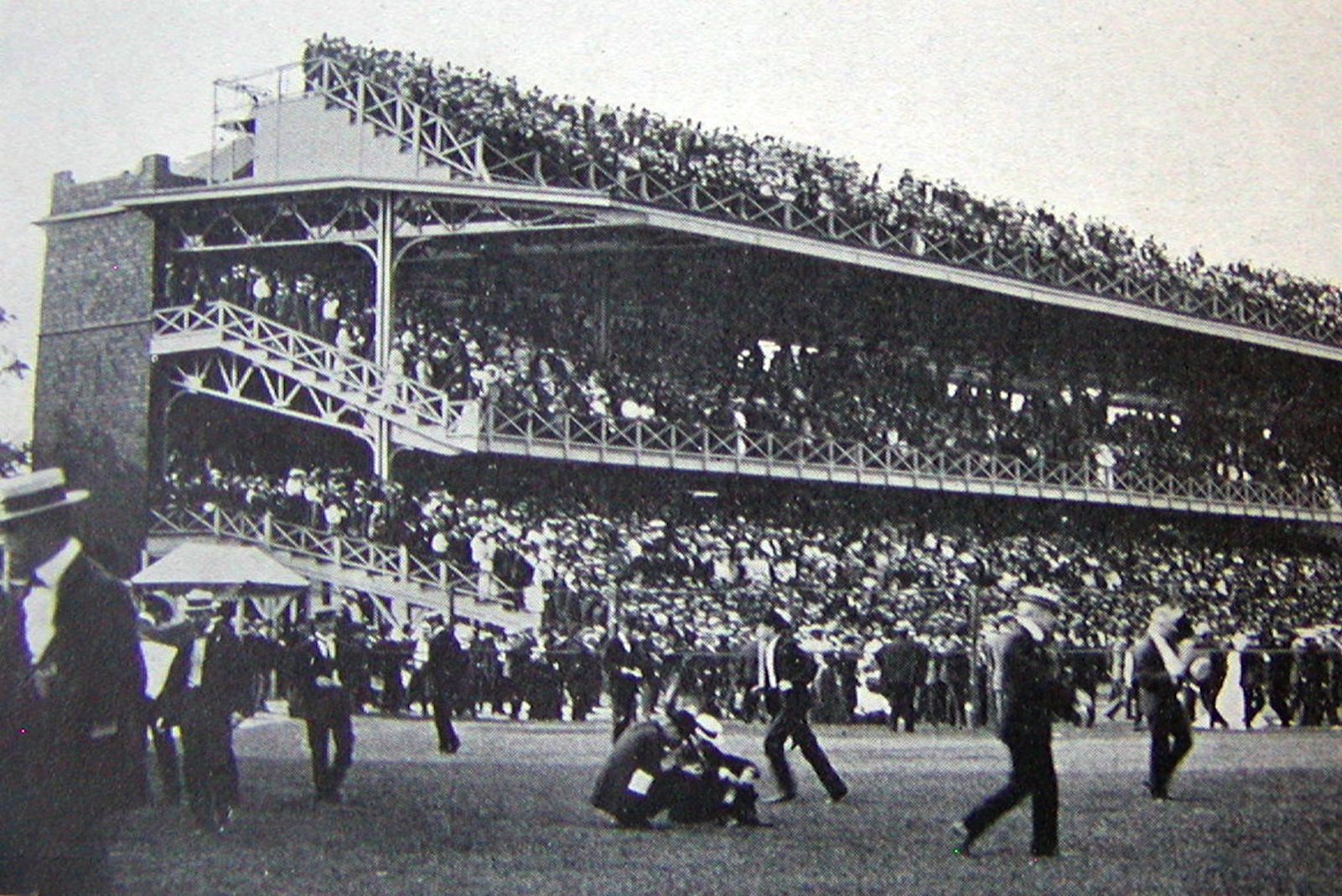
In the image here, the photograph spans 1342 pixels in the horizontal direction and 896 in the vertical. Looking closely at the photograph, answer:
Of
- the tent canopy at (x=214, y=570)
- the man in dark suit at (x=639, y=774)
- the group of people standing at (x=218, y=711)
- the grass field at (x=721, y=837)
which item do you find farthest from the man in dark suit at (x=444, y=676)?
the man in dark suit at (x=639, y=774)

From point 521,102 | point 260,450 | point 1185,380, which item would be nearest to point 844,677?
point 1185,380

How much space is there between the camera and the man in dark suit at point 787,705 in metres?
9.48

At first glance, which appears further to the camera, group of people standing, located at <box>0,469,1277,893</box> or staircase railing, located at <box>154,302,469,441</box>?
staircase railing, located at <box>154,302,469,441</box>

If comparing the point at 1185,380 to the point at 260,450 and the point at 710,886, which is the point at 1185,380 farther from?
the point at 710,886

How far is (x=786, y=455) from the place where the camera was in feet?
69.5

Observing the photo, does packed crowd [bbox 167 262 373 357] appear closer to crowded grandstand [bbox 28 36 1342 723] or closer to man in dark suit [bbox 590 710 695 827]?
crowded grandstand [bbox 28 36 1342 723]

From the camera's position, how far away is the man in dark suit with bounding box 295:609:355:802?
9.05m

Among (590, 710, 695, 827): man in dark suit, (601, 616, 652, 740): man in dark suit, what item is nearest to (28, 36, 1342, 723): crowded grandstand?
(601, 616, 652, 740): man in dark suit

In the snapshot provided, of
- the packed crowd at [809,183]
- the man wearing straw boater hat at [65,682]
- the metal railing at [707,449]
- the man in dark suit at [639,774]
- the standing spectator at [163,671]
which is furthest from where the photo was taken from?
the packed crowd at [809,183]

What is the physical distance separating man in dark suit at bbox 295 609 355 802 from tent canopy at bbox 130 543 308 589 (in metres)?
0.88

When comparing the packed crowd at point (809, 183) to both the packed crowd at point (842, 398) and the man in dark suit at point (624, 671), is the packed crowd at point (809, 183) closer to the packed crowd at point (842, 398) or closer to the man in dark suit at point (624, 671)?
the packed crowd at point (842, 398)

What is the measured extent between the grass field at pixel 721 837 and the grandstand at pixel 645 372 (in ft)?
7.58

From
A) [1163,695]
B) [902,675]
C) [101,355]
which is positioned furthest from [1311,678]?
[101,355]

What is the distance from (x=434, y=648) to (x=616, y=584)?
161 inches
